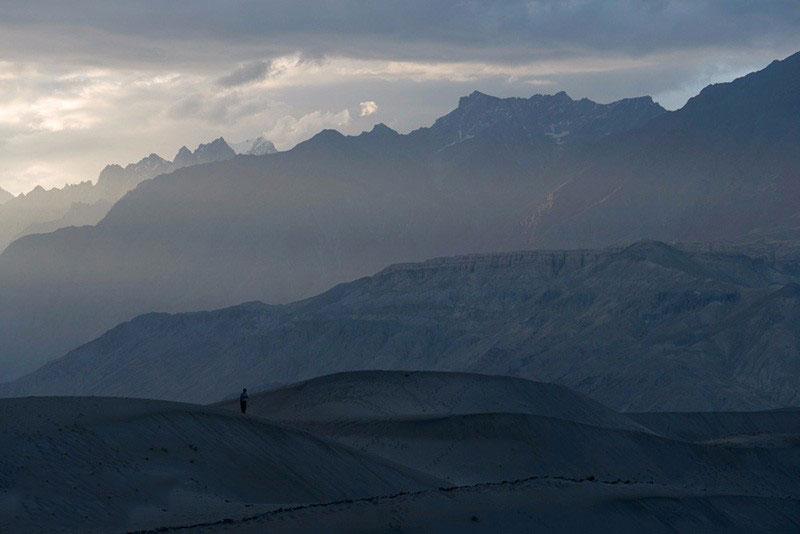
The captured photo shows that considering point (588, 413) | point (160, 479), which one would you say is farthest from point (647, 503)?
point (588, 413)

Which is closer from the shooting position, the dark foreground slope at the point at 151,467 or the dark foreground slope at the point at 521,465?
the dark foreground slope at the point at 521,465

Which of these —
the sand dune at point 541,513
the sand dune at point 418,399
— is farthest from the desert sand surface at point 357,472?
the sand dune at point 418,399

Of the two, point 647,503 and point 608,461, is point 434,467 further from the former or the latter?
point 647,503

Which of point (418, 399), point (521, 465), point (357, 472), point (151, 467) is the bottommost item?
point (521, 465)

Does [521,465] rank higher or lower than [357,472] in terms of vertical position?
lower

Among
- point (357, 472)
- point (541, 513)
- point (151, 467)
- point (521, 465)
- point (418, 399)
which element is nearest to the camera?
point (541, 513)

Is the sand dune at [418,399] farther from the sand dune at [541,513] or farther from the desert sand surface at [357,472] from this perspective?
the sand dune at [541,513]

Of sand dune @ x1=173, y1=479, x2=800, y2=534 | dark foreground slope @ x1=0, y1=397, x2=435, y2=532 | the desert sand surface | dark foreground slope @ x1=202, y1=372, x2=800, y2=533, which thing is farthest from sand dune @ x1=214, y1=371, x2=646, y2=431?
sand dune @ x1=173, y1=479, x2=800, y2=534

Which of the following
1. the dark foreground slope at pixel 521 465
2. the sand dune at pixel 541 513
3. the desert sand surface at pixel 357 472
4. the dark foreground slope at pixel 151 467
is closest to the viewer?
the sand dune at pixel 541 513

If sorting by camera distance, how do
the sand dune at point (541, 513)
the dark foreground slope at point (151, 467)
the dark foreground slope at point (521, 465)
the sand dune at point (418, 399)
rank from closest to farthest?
the sand dune at point (541, 513) < the dark foreground slope at point (521, 465) < the dark foreground slope at point (151, 467) < the sand dune at point (418, 399)

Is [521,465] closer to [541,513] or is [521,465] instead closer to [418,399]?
[418,399]

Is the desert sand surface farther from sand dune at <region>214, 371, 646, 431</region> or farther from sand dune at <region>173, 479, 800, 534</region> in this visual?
→ sand dune at <region>214, 371, 646, 431</region>

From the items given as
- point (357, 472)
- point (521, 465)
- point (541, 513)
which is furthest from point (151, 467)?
point (521, 465)

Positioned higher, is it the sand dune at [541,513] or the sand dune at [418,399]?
the sand dune at [541,513]
